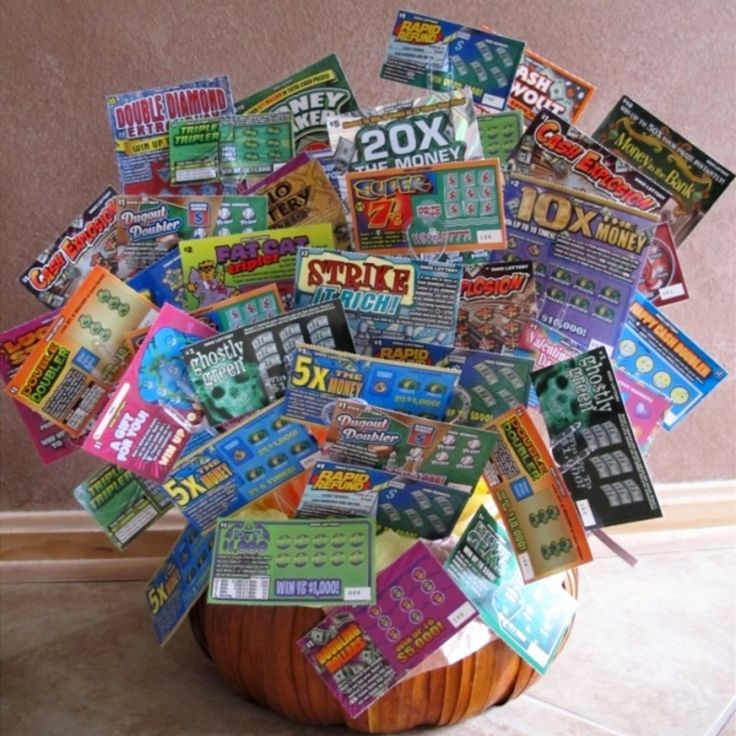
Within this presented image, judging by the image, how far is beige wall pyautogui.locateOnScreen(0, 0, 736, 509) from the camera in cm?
125

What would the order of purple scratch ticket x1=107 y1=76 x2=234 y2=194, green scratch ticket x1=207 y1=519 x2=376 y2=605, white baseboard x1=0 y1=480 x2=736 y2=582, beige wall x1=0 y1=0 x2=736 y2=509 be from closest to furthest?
green scratch ticket x1=207 y1=519 x2=376 y2=605, purple scratch ticket x1=107 y1=76 x2=234 y2=194, beige wall x1=0 y1=0 x2=736 y2=509, white baseboard x1=0 y1=480 x2=736 y2=582

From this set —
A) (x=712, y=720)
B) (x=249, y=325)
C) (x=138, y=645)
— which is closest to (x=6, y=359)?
(x=249, y=325)

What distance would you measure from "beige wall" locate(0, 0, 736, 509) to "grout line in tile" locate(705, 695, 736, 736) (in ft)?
2.19

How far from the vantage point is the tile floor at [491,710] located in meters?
1.06

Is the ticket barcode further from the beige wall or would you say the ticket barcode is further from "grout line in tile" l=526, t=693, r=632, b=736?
the beige wall

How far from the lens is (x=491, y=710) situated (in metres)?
1.09

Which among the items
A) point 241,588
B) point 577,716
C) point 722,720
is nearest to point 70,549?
point 241,588

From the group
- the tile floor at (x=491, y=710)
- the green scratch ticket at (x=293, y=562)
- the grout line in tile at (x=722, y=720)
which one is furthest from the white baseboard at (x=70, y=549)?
the grout line in tile at (x=722, y=720)

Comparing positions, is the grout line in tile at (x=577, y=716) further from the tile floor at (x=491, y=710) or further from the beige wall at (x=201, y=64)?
the beige wall at (x=201, y=64)

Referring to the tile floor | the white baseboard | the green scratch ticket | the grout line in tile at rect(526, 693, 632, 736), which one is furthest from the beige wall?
the grout line in tile at rect(526, 693, 632, 736)

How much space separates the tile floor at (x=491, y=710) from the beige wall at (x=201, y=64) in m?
0.20

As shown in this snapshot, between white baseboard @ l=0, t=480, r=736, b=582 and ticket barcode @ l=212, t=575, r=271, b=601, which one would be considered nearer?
ticket barcode @ l=212, t=575, r=271, b=601

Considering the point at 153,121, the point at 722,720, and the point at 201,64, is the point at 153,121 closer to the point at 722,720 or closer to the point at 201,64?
the point at 201,64

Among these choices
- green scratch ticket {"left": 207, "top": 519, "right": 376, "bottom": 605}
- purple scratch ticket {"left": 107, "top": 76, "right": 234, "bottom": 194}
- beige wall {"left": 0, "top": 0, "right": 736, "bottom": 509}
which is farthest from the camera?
beige wall {"left": 0, "top": 0, "right": 736, "bottom": 509}
